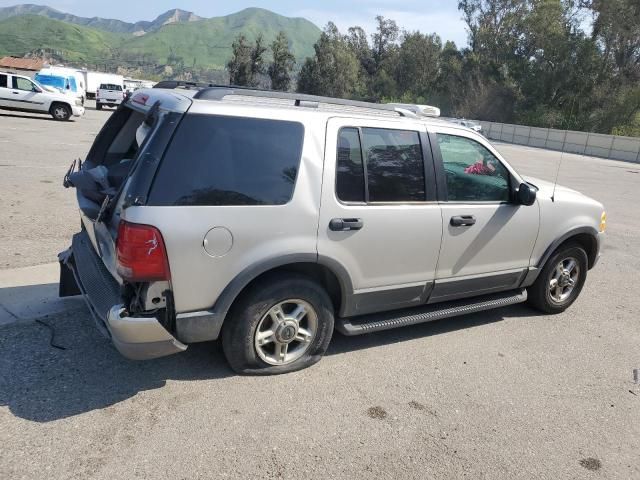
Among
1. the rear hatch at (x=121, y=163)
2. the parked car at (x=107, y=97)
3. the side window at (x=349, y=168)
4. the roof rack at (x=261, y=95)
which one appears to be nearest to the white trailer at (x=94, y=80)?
the parked car at (x=107, y=97)

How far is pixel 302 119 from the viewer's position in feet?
11.5

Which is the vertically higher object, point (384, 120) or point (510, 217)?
point (384, 120)

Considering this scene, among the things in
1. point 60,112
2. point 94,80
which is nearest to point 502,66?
point 94,80

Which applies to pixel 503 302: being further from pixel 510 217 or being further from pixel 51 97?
pixel 51 97

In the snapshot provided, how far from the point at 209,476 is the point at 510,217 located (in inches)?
123

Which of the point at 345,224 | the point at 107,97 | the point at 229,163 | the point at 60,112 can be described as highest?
the point at 229,163

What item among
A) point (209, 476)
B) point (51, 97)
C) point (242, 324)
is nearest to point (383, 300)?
point (242, 324)

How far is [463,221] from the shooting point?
4160mm

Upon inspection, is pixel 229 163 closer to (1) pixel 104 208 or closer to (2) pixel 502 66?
(1) pixel 104 208

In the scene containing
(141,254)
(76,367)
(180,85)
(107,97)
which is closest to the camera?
(141,254)

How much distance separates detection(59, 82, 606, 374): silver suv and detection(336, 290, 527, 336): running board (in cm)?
2

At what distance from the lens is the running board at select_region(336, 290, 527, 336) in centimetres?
388

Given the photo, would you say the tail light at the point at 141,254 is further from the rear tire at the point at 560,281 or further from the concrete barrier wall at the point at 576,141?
the concrete barrier wall at the point at 576,141

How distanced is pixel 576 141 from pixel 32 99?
33166 millimetres
